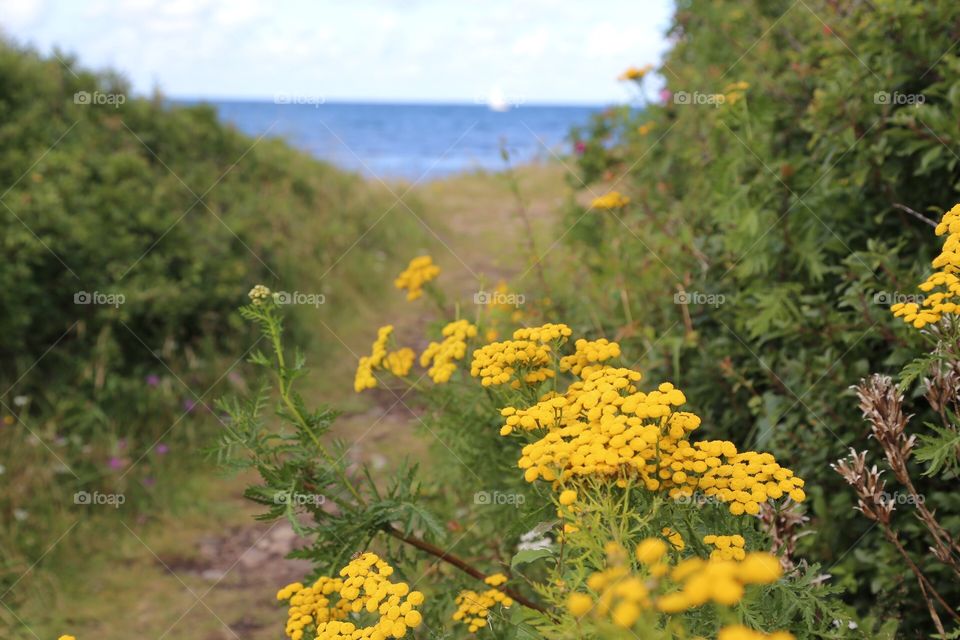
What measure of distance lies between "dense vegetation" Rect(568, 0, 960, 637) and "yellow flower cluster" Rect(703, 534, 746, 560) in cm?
118

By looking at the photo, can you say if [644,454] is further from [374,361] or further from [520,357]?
[374,361]

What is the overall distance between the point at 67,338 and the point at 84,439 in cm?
64

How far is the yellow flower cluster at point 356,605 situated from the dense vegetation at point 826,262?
1.47 metres

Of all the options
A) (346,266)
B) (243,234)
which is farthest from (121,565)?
(346,266)

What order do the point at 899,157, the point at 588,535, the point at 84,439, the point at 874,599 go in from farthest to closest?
the point at 84,439
the point at 899,157
the point at 874,599
the point at 588,535

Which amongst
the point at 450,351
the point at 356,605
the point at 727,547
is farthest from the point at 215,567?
the point at 727,547

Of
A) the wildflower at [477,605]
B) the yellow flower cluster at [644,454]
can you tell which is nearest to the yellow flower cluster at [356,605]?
the wildflower at [477,605]

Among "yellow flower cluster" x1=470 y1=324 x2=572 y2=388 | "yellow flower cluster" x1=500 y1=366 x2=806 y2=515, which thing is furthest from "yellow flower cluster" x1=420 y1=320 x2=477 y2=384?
"yellow flower cluster" x1=500 y1=366 x2=806 y2=515

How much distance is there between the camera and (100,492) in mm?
4094

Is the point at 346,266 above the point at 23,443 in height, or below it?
above

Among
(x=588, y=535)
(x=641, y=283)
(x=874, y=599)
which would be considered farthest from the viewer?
(x=641, y=283)

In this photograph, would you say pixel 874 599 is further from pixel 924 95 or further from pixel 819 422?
pixel 924 95

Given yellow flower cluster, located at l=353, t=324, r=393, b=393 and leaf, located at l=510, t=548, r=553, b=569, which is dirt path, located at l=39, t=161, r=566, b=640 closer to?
yellow flower cluster, located at l=353, t=324, r=393, b=393

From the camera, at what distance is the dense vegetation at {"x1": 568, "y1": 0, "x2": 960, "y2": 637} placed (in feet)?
7.78
